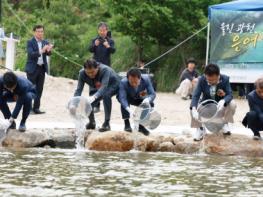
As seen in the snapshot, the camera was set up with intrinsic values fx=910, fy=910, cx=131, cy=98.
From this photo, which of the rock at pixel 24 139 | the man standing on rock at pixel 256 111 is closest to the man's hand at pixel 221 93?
the man standing on rock at pixel 256 111

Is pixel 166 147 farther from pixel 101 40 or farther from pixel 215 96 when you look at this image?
pixel 101 40

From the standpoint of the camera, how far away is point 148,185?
348 inches

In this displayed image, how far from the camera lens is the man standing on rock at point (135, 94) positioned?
41.9ft

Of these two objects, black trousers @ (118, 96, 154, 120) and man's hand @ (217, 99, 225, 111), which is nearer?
man's hand @ (217, 99, 225, 111)

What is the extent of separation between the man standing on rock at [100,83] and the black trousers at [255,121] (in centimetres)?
210

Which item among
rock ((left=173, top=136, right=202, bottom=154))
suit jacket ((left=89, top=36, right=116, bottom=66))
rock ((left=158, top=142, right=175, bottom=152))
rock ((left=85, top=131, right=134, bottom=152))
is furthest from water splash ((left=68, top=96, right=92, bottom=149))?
suit jacket ((left=89, top=36, right=116, bottom=66))

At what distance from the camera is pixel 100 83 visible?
1302cm

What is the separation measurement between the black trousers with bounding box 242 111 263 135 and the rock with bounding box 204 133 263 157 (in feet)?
0.49

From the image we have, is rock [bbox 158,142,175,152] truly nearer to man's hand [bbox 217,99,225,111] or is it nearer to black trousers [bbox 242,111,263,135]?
man's hand [bbox 217,99,225,111]

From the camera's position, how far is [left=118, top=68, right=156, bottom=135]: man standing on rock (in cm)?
A: 1276

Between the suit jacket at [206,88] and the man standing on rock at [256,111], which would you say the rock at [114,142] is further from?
the man standing on rock at [256,111]

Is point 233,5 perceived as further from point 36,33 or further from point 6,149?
point 6,149

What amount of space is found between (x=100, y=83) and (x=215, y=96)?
1.76m

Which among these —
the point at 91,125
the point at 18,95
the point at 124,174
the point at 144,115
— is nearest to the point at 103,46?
the point at 91,125
